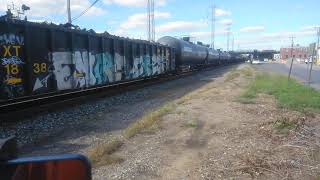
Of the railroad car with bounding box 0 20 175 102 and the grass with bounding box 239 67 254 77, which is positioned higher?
the railroad car with bounding box 0 20 175 102

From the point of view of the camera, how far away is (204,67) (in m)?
60.9

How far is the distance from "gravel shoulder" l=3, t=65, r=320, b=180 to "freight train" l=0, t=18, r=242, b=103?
1503 millimetres

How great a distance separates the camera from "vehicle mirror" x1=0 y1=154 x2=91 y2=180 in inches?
64.3

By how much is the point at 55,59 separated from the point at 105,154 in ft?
27.1

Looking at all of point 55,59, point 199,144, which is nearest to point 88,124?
point 199,144

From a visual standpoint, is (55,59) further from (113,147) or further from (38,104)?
Result: (113,147)

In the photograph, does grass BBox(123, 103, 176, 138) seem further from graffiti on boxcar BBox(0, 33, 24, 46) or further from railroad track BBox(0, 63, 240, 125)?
graffiti on boxcar BBox(0, 33, 24, 46)

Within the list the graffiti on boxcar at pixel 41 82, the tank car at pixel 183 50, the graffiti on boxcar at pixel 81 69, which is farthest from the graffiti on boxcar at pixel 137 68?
the tank car at pixel 183 50

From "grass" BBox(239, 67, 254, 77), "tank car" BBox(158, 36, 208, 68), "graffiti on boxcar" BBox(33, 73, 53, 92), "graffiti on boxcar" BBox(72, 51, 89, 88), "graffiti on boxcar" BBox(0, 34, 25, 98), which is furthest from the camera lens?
"grass" BBox(239, 67, 254, 77)

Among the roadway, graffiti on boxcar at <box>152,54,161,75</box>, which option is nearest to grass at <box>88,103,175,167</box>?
graffiti on boxcar at <box>152,54,161,75</box>

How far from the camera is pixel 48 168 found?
5.40ft

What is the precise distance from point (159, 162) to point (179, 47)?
3498cm

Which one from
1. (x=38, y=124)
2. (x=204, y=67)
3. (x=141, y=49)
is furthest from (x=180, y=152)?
(x=204, y=67)

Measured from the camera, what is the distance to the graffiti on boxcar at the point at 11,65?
1244cm
